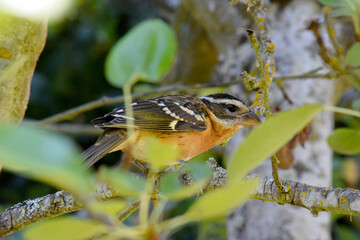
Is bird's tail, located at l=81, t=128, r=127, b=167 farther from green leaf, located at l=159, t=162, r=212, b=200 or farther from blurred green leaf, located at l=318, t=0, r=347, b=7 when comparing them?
green leaf, located at l=159, t=162, r=212, b=200

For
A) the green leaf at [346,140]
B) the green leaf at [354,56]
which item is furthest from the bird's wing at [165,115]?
the green leaf at [346,140]

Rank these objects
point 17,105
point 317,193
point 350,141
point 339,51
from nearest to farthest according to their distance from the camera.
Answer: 1. point 317,193
2. point 17,105
3. point 350,141
4. point 339,51

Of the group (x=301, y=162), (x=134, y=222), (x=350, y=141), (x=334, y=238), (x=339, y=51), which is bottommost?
(x=334, y=238)

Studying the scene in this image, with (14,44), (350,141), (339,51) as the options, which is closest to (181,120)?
(339,51)

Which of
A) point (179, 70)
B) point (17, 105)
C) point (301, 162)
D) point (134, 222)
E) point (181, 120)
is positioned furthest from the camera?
point (179, 70)

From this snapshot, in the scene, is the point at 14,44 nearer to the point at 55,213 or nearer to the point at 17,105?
the point at 17,105

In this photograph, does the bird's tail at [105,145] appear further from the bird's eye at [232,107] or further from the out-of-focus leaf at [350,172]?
the out-of-focus leaf at [350,172]

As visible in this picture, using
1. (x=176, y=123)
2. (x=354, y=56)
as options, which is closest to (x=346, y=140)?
(x=354, y=56)
